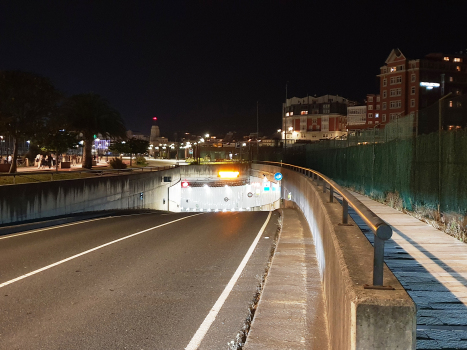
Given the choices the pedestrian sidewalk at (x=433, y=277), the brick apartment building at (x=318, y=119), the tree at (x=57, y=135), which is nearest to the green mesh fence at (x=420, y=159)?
the pedestrian sidewalk at (x=433, y=277)

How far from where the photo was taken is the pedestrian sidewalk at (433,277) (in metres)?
5.50

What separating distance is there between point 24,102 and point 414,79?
69.6m

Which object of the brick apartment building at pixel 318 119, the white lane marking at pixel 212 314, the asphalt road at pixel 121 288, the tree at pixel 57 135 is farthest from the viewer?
the brick apartment building at pixel 318 119

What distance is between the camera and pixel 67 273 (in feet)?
31.8

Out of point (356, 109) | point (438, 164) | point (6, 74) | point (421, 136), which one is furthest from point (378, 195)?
point (356, 109)

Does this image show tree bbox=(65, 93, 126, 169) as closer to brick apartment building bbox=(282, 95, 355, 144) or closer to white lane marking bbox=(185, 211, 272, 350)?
white lane marking bbox=(185, 211, 272, 350)

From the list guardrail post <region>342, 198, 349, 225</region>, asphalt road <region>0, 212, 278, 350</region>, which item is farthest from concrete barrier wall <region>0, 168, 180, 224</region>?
guardrail post <region>342, 198, 349, 225</region>

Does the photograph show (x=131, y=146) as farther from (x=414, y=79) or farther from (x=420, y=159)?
(x=420, y=159)

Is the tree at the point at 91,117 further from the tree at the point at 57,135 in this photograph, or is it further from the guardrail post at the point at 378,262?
the guardrail post at the point at 378,262

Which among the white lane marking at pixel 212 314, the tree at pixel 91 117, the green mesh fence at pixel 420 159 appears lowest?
the white lane marking at pixel 212 314

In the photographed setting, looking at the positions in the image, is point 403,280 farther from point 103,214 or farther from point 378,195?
point 103,214

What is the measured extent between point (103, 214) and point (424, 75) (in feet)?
250

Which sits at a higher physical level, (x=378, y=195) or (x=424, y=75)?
(x=424, y=75)

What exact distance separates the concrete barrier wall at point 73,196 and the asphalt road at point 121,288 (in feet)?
12.1
